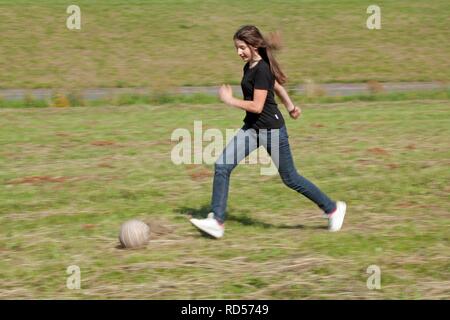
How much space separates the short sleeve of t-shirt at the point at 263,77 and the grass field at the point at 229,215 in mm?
1453

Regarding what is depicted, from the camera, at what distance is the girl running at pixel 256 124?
8.09 metres

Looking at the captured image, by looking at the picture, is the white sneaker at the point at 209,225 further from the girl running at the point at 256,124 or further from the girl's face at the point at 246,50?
the girl's face at the point at 246,50

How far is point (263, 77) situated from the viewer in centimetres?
811

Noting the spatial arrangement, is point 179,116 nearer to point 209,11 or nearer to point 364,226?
point 364,226

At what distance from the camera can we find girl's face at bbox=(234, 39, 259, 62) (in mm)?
8078

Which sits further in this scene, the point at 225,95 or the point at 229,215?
the point at 229,215

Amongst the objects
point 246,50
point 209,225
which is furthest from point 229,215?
point 246,50

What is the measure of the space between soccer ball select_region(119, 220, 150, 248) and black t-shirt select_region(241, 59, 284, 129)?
141 cm

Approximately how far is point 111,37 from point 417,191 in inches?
796

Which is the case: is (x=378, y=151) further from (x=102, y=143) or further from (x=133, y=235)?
(x=133, y=235)

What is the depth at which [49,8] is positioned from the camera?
31031mm

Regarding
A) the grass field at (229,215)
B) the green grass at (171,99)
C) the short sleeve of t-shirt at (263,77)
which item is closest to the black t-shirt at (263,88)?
the short sleeve of t-shirt at (263,77)

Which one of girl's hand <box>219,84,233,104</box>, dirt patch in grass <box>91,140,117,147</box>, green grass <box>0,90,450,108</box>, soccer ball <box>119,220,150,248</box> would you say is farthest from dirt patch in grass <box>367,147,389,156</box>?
green grass <box>0,90,450,108</box>

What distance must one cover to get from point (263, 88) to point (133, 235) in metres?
1.76
